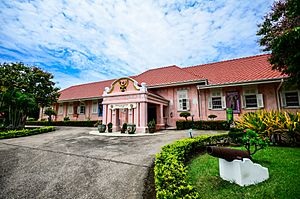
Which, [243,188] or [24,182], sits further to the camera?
[24,182]

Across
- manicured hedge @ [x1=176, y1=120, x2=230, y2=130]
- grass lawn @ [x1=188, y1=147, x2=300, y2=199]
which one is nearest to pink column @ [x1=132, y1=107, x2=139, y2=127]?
manicured hedge @ [x1=176, y1=120, x2=230, y2=130]

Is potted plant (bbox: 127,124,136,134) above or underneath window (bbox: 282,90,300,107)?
underneath

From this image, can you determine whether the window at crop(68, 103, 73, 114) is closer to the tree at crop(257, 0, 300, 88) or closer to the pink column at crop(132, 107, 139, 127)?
the pink column at crop(132, 107, 139, 127)

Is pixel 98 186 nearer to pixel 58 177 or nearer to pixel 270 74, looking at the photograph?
pixel 58 177

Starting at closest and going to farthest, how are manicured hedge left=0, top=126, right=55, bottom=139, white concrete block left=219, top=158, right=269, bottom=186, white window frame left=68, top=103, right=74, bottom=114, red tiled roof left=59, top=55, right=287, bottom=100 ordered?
white concrete block left=219, top=158, right=269, bottom=186, manicured hedge left=0, top=126, right=55, bottom=139, red tiled roof left=59, top=55, right=287, bottom=100, white window frame left=68, top=103, right=74, bottom=114

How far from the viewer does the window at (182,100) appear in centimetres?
1409

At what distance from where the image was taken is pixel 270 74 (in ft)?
38.0

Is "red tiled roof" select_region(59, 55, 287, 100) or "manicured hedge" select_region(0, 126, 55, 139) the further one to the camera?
"red tiled roof" select_region(59, 55, 287, 100)

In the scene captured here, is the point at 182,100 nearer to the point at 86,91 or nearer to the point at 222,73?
the point at 222,73

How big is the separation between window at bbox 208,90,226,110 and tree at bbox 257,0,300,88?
5.35 metres

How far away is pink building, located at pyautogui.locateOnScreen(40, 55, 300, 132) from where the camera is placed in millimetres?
11413

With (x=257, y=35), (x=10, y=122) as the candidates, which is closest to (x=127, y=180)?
(x=257, y=35)

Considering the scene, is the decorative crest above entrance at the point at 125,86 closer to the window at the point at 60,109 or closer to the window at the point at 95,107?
the window at the point at 95,107

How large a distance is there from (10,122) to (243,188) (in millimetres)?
17724
